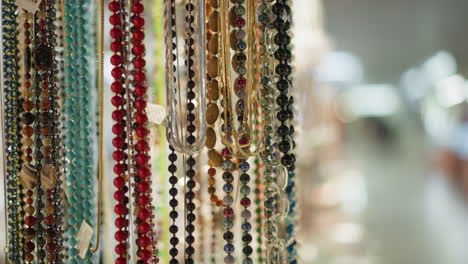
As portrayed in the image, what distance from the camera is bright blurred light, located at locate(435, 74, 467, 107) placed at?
48.3 inches

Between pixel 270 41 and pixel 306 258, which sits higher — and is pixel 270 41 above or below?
above

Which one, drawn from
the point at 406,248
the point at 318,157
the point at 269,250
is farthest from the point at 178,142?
the point at 406,248

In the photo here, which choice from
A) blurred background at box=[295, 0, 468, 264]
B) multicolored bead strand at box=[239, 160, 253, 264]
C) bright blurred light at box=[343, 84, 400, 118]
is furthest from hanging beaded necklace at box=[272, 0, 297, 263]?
bright blurred light at box=[343, 84, 400, 118]

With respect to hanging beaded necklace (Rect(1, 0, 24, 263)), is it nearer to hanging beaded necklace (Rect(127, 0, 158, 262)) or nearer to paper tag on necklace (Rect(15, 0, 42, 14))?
paper tag on necklace (Rect(15, 0, 42, 14))

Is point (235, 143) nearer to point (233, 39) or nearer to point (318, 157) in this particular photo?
point (233, 39)

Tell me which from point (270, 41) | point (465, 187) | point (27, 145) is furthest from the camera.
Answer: point (465, 187)

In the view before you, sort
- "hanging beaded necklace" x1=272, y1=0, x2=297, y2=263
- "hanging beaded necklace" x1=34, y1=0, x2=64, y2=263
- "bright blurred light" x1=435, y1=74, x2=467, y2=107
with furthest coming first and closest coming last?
"bright blurred light" x1=435, y1=74, x2=467, y2=107 → "hanging beaded necklace" x1=34, y1=0, x2=64, y2=263 → "hanging beaded necklace" x1=272, y1=0, x2=297, y2=263

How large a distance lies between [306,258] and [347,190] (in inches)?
7.8

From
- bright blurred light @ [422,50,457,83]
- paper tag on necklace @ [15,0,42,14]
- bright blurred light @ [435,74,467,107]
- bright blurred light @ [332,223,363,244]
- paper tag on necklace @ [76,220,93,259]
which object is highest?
bright blurred light @ [422,50,457,83]

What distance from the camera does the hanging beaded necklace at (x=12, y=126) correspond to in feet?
2.33

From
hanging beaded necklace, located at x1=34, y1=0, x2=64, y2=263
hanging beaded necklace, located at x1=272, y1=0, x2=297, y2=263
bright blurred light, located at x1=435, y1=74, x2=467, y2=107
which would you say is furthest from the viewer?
bright blurred light, located at x1=435, y1=74, x2=467, y2=107

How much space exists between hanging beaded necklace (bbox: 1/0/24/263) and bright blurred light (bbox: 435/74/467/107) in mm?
978

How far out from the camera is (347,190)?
4.21ft

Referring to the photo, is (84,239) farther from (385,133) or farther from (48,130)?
(385,133)
